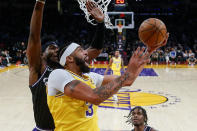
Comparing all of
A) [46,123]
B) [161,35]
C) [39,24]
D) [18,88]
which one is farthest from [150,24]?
[18,88]

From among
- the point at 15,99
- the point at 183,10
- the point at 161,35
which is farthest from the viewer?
the point at 183,10

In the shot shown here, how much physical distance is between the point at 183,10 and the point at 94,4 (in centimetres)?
2521

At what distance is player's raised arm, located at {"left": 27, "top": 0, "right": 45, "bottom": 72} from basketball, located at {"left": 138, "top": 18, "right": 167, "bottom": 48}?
920mm

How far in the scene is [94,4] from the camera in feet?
9.28

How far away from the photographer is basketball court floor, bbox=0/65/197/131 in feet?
17.4

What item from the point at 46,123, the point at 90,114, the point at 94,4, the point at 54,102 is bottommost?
the point at 46,123

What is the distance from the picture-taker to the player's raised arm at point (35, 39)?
7.32 feet

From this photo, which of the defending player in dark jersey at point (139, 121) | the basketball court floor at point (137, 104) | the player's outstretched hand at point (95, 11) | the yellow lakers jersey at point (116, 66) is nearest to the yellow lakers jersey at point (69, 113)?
the player's outstretched hand at point (95, 11)

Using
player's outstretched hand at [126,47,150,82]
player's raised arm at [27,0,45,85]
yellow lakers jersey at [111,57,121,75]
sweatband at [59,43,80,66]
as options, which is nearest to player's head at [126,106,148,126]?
player's raised arm at [27,0,45,85]

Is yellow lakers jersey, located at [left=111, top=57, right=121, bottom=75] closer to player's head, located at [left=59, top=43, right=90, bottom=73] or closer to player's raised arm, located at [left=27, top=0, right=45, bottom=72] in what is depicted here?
player's raised arm, located at [left=27, top=0, right=45, bottom=72]

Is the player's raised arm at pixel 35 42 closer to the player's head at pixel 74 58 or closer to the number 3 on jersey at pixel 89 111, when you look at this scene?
the player's head at pixel 74 58

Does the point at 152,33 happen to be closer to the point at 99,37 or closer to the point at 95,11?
the point at 99,37

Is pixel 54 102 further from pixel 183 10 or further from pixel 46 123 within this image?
pixel 183 10

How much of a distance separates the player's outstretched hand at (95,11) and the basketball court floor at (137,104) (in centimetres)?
284
